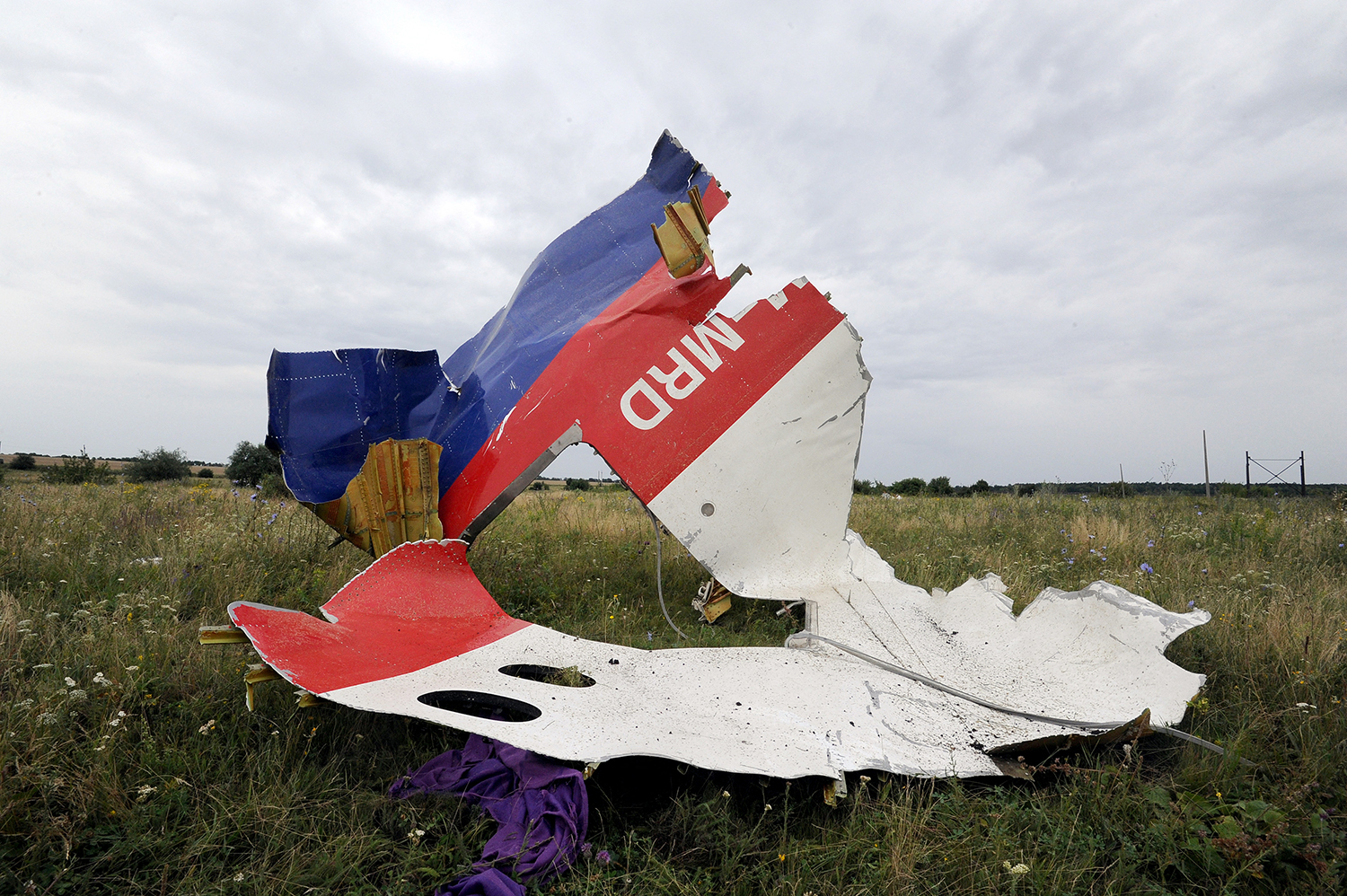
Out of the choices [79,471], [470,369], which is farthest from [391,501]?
[79,471]

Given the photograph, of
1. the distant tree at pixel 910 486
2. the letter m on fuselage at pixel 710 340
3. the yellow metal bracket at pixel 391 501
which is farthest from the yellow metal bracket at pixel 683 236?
the distant tree at pixel 910 486

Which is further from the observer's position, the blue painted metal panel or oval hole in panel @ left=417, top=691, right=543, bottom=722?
the blue painted metal panel

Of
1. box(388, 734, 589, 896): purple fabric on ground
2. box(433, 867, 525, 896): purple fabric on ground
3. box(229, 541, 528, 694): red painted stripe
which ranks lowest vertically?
box(433, 867, 525, 896): purple fabric on ground

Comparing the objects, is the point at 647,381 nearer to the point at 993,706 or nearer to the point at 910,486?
the point at 993,706

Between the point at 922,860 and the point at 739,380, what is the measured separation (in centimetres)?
256

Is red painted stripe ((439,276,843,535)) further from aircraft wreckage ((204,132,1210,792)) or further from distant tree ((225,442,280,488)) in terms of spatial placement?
distant tree ((225,442,280,488))

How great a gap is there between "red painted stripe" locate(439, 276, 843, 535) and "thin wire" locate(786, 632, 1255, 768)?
1233 mm

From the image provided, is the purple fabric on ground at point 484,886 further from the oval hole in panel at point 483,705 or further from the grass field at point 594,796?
the oval hole in panel at point 483,705

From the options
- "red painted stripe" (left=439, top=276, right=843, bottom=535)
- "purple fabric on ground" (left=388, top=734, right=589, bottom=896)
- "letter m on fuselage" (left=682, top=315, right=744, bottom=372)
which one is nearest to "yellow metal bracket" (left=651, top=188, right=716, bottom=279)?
"red painted stripe" (left=439, top=276, right=843, bottom=535)

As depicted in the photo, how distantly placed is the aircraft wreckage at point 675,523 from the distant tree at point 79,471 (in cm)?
885

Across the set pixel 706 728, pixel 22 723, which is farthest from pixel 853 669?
pixel 22 723

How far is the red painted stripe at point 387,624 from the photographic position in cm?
229

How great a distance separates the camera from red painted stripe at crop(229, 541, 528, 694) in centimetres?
229

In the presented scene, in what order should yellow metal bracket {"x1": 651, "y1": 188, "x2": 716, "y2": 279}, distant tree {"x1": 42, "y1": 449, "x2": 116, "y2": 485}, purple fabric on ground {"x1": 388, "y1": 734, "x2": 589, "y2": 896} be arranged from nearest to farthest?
purple fabric on ground {"x1": 388, "y1": 734, "x2": 589, "y2": 896}, yellow metal bracket {"x1": 651, "y1": 188, "x2": 716, "y2": 279}, distant tree {"x1": 42, "y1": 449, "x2": 116, "y2": 485}
